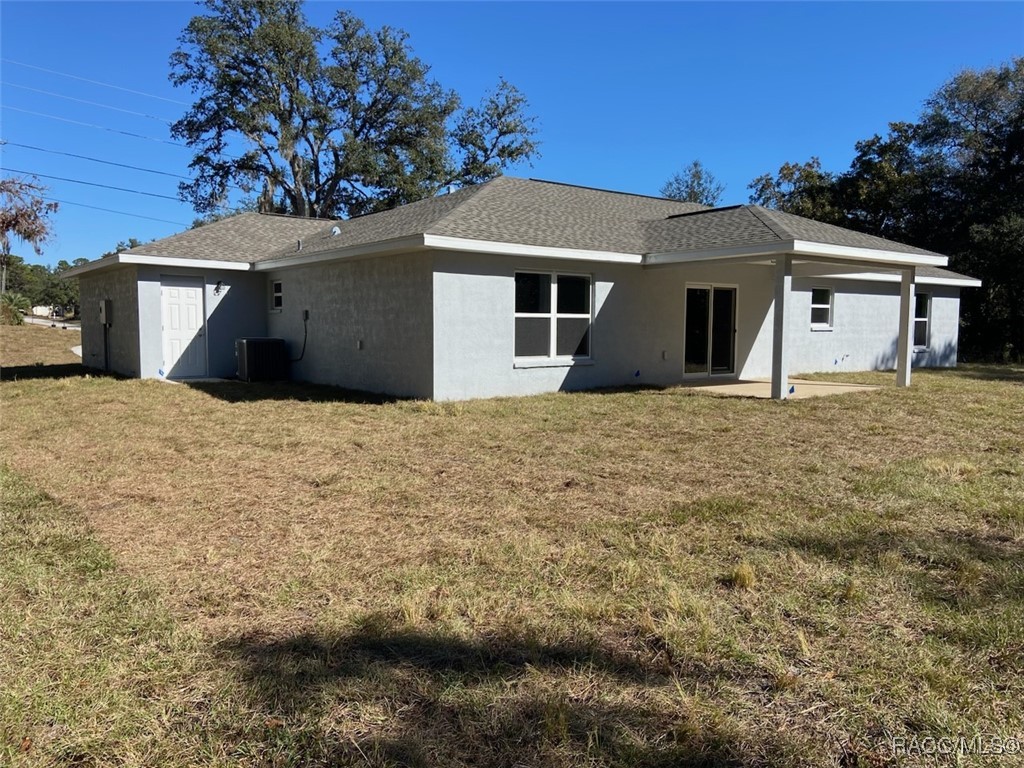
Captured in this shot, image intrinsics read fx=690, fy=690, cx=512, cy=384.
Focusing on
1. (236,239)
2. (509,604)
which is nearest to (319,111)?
(236,239)

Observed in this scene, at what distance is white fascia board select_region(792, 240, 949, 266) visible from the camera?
35.8 feet

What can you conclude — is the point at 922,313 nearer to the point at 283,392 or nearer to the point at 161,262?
the point at 283,392

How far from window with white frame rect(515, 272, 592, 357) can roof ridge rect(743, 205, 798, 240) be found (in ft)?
10.6

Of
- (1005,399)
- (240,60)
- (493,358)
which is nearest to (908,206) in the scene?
(1005,399)

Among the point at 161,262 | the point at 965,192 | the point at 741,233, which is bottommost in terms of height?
the point at 161,262

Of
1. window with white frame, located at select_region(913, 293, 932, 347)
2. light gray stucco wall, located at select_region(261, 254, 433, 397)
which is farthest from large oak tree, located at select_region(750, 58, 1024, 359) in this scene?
light gray stucco wall, located at select_region(261, 254, 433, 397)

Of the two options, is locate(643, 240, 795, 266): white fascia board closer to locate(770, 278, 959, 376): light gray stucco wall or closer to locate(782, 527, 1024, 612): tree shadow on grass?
locate(770, 278, 959, 376): light gray stucco wall

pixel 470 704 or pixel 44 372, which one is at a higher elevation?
pixel 44 372

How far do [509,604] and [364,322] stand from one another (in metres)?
9.66

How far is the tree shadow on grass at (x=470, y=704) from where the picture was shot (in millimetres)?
2443

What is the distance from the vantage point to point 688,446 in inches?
306

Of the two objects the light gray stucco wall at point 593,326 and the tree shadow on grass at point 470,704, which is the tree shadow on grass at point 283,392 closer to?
Answer: the light gray stucco wall at point 593,326

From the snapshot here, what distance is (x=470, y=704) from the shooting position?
8.96ft

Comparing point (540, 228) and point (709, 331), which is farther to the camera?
point (709, 331)
